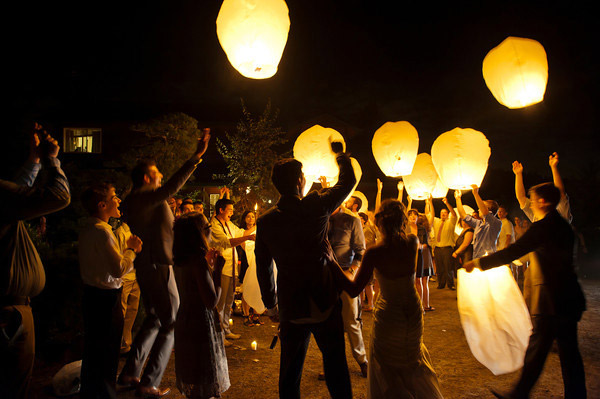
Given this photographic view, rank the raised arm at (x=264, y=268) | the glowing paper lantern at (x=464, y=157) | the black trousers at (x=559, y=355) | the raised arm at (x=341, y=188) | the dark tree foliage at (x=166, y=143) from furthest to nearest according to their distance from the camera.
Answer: the dark tree foliage at (x=166, y=143)
the glowing paper lantern at (x=464, y=157)
the black trousers at (x=559, y=355)
the raised arm at (x=264, y=268)
the raised arm at (x=341, y=188)

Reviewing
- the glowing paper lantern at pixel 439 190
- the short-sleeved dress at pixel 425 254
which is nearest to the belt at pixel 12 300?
the short-sleeved dress at pixel 425 254

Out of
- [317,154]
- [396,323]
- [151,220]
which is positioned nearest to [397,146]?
[317,154]

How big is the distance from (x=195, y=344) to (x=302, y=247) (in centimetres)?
141

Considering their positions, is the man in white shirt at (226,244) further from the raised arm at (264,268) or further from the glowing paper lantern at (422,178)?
the glowing paper lantern at (422,178)

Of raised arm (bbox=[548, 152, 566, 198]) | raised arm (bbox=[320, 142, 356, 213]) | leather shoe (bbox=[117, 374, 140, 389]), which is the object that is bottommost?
leather shoe (bbox=[117, 374, 140, 389])

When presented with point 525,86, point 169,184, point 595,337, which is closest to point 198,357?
point 169,184

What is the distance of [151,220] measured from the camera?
3.32 meters

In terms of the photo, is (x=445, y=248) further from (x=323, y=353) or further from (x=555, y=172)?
(x=323, y=353)

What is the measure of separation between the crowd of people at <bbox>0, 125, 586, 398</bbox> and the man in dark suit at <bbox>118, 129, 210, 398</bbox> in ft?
0.03

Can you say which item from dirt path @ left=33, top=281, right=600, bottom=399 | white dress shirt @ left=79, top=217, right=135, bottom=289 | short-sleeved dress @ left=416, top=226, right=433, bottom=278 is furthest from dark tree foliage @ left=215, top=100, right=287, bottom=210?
white dress shirt @ left=79, top=217, right=135, bottom=289

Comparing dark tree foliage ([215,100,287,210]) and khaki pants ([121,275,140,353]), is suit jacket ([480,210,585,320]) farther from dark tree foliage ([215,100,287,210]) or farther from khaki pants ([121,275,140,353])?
dark tree foliage ([215,100,287,210])

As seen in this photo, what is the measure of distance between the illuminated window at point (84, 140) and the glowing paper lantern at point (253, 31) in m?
23.2

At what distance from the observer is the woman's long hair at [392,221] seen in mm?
3033

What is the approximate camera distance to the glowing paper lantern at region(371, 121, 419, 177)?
5734 mm
